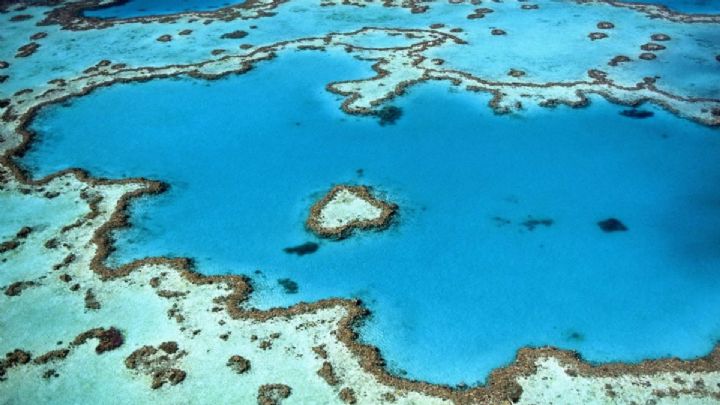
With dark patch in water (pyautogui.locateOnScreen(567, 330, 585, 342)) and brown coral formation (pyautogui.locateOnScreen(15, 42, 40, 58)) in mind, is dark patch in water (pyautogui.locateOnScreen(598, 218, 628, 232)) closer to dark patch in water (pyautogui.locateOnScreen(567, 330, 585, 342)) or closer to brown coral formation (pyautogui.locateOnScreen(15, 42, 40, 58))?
dark patch in water (pyautogui.locateOnScreen(567, 330, 585, 342))

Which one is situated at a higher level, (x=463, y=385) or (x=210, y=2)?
(x=210, y=2)

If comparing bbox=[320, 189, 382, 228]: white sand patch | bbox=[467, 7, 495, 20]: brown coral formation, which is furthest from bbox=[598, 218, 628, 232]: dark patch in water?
bbox=[467, 7, 495, 20]: brown coral formation

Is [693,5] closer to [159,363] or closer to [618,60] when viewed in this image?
[618,60]

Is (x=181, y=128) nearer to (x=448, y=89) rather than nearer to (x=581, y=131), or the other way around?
(x=448, y=89)

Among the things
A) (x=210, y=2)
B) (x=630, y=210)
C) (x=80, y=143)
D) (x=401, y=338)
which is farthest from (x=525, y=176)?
(x=210, y=2)

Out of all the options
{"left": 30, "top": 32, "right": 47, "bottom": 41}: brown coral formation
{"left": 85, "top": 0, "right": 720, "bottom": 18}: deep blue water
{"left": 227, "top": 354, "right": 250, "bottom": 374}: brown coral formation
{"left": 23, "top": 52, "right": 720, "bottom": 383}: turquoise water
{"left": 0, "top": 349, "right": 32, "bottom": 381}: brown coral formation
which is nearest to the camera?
{"left": 227, "top": 354, "right": 250, "bottom": 374}: brown coral formation

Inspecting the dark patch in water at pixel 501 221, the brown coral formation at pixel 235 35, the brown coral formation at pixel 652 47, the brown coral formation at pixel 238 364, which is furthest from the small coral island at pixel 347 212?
the brown coral formation at pixel 652 47

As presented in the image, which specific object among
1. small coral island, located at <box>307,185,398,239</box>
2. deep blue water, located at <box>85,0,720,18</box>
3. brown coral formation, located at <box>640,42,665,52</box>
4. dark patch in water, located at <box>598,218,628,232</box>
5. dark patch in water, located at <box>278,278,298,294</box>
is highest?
deep blue water, located at <box>85,0,720,18</box>
